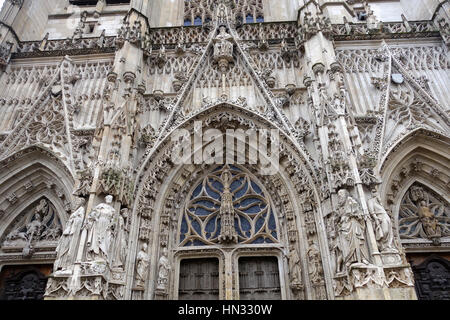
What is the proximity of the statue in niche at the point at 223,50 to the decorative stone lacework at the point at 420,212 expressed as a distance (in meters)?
6.97

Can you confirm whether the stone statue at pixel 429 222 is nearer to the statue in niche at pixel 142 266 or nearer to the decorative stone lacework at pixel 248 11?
the statue in niche at pixel 142 266

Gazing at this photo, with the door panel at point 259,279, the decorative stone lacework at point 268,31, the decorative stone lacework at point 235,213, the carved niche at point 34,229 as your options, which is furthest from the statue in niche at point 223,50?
the carved niche at point 34,229

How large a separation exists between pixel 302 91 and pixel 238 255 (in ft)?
17.7

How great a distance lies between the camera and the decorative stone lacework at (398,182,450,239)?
948cm

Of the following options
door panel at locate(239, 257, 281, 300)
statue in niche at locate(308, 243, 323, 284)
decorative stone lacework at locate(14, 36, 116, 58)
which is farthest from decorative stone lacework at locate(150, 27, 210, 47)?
statue in niche at locate(308, 243, 323, 284)

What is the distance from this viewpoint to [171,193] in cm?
983

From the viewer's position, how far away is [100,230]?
7.41m

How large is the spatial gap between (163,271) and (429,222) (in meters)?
7.27

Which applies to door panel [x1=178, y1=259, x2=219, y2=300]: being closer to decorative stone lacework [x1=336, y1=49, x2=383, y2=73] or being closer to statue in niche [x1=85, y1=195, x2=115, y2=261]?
statue in niche [x1=85, y1=195, x2=115, y2=261]

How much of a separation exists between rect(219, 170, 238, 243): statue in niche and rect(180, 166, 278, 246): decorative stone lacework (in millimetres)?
98

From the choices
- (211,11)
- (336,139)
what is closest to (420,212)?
(336,139)

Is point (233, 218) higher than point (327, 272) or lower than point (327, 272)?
higher
